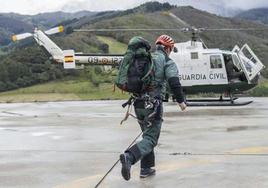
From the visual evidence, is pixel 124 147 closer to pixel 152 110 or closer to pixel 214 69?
pixel 152 110

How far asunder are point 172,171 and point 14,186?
1.81 metres

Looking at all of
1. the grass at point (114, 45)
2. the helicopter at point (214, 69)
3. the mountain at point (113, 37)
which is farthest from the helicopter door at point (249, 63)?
the grass at point (114, 45)

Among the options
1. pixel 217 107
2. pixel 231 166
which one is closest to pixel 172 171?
pixel 231 166

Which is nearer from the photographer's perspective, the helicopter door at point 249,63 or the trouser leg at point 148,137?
the trouser leg at point 148,137

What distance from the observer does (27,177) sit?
A: 19.8ft

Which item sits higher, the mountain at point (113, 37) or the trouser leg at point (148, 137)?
the trouser leg at point (148, 137)

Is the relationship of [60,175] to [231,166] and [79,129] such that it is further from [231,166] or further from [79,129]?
[79,129]

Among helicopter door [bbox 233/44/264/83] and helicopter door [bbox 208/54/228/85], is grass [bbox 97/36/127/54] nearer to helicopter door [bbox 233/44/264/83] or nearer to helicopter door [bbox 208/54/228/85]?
helicopter door [bbox 233/44/264/83]

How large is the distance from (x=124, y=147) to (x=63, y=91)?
21991 millimetres

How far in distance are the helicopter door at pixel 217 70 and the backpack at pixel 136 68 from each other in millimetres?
12613

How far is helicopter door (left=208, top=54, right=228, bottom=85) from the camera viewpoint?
60.1 feet

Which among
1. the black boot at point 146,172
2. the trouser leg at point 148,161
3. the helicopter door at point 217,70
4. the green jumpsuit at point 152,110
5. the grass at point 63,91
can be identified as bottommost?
the grass at point 63,91

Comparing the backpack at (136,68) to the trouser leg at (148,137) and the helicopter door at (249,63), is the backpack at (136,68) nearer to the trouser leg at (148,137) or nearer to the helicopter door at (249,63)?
the trouser leg at (148,137)

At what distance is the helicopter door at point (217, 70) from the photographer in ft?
60.1
